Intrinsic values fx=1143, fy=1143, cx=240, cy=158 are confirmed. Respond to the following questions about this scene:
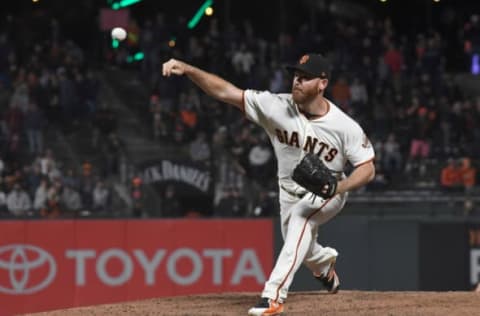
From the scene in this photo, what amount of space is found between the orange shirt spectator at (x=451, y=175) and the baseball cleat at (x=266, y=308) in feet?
30.9

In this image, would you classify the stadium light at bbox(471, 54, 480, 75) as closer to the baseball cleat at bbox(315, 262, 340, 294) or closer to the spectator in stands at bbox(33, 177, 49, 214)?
→ the spectator in stands at bbox(33, 177, 49, 214)

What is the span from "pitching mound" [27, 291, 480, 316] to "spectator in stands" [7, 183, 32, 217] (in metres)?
6.59

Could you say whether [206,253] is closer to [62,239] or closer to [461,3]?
[62,239]

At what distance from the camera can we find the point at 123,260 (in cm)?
1605

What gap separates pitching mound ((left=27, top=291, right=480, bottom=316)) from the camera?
875 centimetres

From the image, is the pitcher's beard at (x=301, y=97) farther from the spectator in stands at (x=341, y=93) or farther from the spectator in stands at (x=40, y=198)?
the spectator in stands at (x=341, y=93)

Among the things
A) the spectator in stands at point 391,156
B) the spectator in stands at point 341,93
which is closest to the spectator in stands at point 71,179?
the spectator in stands at point 391,156

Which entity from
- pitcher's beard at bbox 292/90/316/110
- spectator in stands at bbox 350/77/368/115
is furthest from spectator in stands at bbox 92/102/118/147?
pitcher's beard at bbox 292/90/316/110

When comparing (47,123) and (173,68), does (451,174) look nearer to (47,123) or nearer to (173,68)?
(47,123)

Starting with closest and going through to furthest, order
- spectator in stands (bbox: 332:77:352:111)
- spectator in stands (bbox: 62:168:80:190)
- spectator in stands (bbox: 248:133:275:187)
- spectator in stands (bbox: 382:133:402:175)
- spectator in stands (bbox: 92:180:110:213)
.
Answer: spectator in stands (bbox: 92:180:110:213)
spectator in stands (bbox: 62:168:80:190)
spectator in stands (bbox: 248:133:275:187)
spectator in stands (bbox: 382:133:402:175)
spectator in stands (bbox: 332:77:352:111)

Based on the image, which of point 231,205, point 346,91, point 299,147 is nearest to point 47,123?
point 231,205

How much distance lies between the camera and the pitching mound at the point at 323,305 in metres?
8.75

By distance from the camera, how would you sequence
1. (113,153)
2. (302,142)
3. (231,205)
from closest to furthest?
1. (302,142)
2. (231,205)
3. (113,153)

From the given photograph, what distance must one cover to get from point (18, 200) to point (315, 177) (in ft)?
28.9
